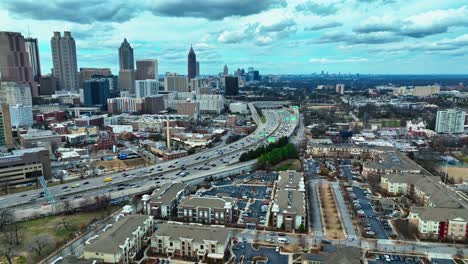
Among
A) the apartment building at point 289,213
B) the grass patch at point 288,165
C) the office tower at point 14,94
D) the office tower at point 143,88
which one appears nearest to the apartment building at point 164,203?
the apartment building at point 289,213

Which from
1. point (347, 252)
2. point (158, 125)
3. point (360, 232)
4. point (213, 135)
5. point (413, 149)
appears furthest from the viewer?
point (158, 125)

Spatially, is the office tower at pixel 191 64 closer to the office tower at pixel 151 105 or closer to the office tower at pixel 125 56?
the office tower at pixel 125 56

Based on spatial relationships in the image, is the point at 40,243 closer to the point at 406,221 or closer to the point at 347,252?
the point at 347,252

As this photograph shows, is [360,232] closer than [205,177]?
Yes

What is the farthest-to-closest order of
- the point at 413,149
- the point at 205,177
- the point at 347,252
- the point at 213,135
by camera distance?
the point at 213,135, the point at 413,149, the point at 205,177, the point at 347,252

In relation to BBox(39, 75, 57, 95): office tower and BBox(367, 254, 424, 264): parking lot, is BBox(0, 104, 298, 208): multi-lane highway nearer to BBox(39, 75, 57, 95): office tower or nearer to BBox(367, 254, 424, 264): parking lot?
BBox(367, 254, 424, 264): parking lot

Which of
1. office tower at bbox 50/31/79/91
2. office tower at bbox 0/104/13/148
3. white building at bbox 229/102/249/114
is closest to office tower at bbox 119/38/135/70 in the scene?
office tower at bbox 50/31/79/91

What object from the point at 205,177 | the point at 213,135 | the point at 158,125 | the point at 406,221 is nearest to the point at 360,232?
the point at 406,221
